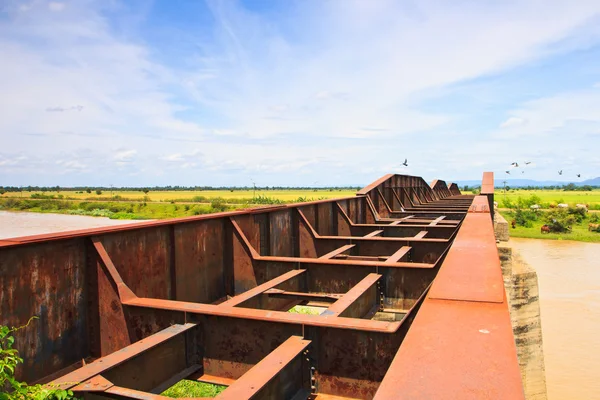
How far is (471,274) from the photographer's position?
2855 mm

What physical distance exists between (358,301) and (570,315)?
81.8ft

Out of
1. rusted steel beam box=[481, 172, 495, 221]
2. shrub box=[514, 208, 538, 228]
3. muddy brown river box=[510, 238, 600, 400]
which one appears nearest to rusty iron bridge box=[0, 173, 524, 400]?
rusted steel beam box=[481, 172, 495, 221]

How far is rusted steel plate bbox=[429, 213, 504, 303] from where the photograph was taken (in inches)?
92.4

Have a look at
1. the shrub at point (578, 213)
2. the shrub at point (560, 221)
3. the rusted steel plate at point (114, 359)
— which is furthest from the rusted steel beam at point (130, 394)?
the shrub at point (578, 213)

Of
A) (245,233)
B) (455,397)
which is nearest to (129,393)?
(455,397)

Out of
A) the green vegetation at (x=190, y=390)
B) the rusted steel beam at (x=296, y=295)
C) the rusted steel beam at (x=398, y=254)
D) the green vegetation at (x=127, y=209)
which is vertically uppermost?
the rusted steel beam at (x=398, y=254)

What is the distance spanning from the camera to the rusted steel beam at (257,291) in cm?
376

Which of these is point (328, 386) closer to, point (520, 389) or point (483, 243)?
point (520, 389)

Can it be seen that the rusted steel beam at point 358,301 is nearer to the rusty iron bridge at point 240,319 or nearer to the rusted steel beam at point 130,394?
the rusty iron bridge at point 240,319

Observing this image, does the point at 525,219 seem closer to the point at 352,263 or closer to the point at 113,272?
the point at 352,263

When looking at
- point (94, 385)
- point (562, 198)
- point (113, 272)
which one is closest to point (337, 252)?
point (113, 272)

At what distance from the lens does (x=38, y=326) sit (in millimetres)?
3254

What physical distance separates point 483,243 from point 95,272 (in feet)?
11.8

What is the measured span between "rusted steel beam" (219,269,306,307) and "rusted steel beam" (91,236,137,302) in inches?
31.2
